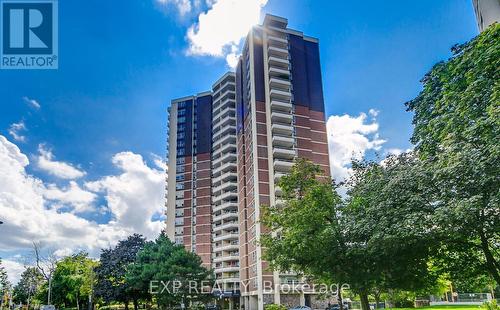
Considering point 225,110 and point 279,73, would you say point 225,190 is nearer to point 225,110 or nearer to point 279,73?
point 225,110

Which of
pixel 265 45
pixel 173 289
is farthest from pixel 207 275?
pixel 265 45

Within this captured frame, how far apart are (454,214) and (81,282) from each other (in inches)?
2155

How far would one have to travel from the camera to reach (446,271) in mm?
19141

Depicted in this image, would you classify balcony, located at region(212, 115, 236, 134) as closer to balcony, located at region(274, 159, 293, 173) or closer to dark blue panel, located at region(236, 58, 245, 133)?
dark blue panel, located at region(236, 58, 245, 133)

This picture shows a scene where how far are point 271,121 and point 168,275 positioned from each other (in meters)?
33.2

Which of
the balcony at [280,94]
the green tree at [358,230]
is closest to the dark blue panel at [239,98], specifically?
the balcony at [280,94]

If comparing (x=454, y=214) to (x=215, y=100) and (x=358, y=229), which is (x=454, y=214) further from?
(x=215, y=100)

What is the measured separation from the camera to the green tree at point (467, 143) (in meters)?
12.4

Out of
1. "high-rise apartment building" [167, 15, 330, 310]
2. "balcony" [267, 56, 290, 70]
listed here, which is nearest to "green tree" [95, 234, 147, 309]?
"high-rise apartment building" [167, 15, 330, 310]

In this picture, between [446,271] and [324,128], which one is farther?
[324,128]

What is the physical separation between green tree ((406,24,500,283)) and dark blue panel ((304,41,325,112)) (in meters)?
52.4

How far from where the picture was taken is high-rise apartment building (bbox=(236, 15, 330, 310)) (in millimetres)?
61375

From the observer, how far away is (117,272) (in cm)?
4550

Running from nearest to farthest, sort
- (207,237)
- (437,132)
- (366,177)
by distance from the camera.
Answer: (437,132) → (366,177) → (207,237)
